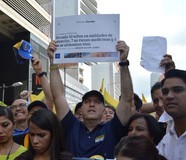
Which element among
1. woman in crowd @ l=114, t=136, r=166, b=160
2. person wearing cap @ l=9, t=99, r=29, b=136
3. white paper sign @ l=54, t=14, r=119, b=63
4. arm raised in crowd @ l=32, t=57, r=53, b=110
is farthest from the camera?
person wearing cap @ l=9, t=99, r=29, b=136

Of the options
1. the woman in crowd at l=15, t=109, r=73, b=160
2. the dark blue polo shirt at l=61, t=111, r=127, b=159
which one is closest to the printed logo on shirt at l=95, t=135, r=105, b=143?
the dark blue polo shirt at l=61, t=111, r=127, b=159

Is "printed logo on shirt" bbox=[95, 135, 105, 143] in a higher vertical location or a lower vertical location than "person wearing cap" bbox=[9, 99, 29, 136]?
lower

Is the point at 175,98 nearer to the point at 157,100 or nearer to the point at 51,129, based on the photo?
the point at 51,129

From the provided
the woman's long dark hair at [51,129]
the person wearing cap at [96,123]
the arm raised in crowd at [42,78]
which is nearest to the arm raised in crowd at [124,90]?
the person wearing cap at [96,123]

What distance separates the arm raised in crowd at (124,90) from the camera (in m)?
3.52

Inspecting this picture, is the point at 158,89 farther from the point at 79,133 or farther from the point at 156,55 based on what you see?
the point at 79,133

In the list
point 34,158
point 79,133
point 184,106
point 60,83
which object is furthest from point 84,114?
point 184,106

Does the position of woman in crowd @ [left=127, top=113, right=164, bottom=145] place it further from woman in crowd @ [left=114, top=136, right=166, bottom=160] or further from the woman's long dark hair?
woman in crowd @ [left=114, top=136, right=166, bottom=160]

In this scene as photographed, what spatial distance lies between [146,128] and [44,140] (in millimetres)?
857

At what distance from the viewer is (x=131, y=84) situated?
363 cm

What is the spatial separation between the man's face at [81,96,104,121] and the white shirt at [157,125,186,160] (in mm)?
863

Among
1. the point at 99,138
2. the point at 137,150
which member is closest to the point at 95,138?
the point at 99,138

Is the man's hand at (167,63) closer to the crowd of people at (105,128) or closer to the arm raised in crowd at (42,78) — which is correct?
the crowd of people at (105,128)

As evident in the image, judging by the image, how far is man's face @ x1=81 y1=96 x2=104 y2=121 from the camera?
3.71 meters
